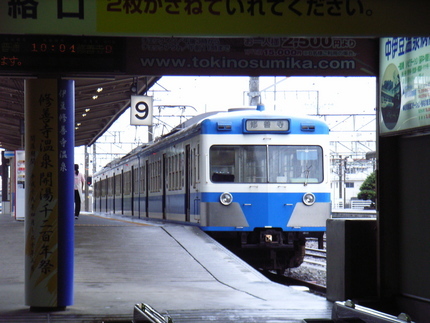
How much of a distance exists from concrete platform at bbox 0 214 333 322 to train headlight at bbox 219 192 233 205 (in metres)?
0.69

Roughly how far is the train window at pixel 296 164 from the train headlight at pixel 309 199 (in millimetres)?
258

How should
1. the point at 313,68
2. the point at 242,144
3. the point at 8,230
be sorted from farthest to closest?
the point at 8,230, the point at 242,144, the point at 313,68

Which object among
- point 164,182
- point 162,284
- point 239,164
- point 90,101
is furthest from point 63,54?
point 90,101

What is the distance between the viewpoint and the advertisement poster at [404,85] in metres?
7.40

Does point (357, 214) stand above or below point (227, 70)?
below

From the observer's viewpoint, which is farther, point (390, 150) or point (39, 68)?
point (390, 150)

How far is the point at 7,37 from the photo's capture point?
7469mm

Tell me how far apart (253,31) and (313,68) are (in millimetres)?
2058

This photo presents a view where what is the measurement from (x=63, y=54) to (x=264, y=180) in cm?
745

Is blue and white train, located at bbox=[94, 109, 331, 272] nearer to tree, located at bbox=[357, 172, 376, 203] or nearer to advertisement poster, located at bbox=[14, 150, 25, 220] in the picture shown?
advertisement poster, located at bbox=[14, 150, 25, 220]

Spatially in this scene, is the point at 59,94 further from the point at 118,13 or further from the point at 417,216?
the point at 417,216

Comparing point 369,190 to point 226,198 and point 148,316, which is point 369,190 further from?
point 148,316

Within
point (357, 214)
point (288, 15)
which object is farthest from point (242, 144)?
point (357, 214)

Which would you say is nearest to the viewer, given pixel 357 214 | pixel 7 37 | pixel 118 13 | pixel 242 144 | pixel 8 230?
pixel 118 13
